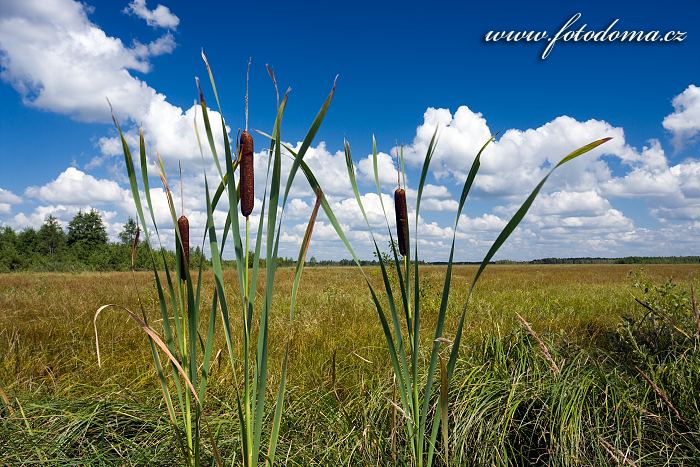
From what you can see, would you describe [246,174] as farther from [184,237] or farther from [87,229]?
[87,229]

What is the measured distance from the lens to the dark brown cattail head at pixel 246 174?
1.16 meters

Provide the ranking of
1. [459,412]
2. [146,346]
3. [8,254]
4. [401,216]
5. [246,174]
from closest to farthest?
1. [246,174]
2. [401,216]
3. [459,412]
4. [146,346]
5. [8,254]

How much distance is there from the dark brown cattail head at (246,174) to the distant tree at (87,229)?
6154cm

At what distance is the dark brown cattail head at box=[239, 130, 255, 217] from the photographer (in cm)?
116

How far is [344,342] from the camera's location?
421cm

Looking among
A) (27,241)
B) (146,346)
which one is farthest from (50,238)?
(146,346)

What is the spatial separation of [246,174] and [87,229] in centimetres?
6448

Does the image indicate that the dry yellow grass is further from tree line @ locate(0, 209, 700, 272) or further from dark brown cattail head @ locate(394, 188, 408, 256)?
tree line @ locate(0, 209, 700, 272)

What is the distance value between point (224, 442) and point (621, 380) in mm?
2131

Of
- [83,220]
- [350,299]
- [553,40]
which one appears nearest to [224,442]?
[553,40]

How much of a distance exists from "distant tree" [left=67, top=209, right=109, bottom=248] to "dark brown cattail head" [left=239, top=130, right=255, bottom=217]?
6154 cm

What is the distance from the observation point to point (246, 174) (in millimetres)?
1164

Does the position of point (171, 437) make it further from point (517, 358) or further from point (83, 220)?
point (83, 220)

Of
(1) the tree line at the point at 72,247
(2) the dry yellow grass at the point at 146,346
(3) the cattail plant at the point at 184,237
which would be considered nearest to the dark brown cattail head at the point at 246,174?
(3) the cattail plant at the point at 184,237
